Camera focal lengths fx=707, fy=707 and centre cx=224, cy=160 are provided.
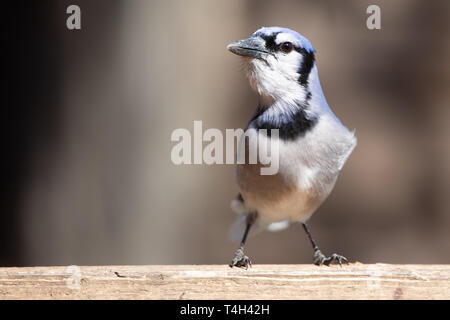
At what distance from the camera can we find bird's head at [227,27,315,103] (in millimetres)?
2387

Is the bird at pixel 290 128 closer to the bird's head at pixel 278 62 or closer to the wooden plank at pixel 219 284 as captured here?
the bird's head at pixel 278 62

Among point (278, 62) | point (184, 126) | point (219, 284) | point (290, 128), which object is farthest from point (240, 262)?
point (184, 126)

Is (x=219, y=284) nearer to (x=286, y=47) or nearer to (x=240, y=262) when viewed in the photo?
(x=240, y=262)

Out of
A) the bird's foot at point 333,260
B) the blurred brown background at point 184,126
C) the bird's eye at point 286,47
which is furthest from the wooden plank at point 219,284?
the blurred brown background at point 184,126

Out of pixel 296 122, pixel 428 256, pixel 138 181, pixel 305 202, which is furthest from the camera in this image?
pixel 428 256

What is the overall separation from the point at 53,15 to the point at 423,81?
225cm

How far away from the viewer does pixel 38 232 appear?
384 centimetres

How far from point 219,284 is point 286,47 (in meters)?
0.83

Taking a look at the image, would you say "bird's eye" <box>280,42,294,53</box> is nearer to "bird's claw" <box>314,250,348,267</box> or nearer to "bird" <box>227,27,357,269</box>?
"bird" <box>227,27,357,269</box>

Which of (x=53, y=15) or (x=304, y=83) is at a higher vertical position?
(x=53, y=15)

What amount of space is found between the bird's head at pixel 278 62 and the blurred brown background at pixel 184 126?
1370 mm
